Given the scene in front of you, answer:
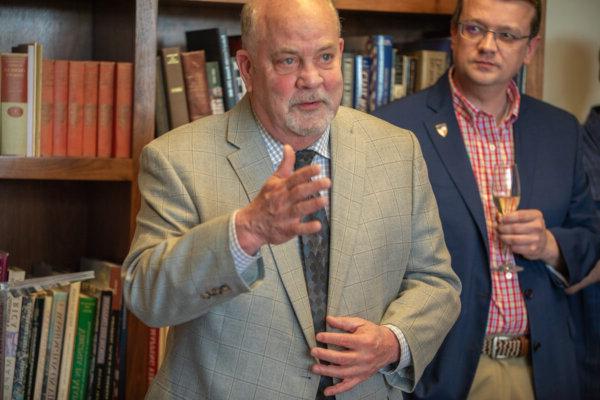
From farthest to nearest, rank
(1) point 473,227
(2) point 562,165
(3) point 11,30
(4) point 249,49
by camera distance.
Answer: (3) point 11,30 → (2) point 562,165 → (1) point 473,227 → (4) point 249,49

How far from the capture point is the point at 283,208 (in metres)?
1.51

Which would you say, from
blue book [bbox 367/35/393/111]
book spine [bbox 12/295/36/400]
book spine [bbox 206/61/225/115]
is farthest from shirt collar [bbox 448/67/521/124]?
→ book spine [bbox 12/295/36/400]

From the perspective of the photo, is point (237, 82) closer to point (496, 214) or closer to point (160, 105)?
point (160, 105)

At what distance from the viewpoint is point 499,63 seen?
246 cm

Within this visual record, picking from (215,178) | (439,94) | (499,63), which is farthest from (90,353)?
(499,63)

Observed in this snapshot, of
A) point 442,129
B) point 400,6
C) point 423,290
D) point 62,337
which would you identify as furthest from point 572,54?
point 62,337

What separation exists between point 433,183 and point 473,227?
149mm

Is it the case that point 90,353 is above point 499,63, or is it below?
below

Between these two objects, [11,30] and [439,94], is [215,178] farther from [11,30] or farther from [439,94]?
[11,30]

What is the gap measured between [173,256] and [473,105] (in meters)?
1.15

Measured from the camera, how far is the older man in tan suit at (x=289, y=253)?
70.1 inches

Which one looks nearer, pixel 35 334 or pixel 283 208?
pixel 283 208

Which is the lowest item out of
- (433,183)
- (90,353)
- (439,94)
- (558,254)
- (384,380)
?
(90,353)

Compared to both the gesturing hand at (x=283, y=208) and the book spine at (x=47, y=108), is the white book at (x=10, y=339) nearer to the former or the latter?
the book spine at (x=47, y=108)
